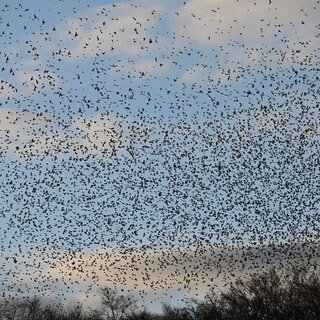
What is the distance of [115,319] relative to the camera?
126562 millimetres

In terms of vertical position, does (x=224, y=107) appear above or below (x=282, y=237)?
above

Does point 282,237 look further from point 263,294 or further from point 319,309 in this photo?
point 263,294

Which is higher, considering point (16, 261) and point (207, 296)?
point (207, 296)

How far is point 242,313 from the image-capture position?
72.4m

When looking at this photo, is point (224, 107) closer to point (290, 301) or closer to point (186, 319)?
point (290, 301)

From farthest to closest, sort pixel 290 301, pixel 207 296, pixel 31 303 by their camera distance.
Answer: pixel 31 303 → pixel 207 296 → pixel 290 301

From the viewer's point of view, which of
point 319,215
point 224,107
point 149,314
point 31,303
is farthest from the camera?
point 149,314

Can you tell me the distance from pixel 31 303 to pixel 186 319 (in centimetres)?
3457

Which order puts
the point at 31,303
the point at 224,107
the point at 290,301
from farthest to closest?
the point at 31,303 < the point at 290,301 < the point at 224,107

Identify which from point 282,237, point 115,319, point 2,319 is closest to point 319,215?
point 282,237

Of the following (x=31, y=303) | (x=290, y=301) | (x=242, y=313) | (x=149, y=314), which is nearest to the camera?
(x=290, y=301)

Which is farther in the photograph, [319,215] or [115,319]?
[115,319]

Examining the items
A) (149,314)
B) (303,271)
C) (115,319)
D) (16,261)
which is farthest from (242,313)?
(149,314)

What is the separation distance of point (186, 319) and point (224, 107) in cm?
10643
